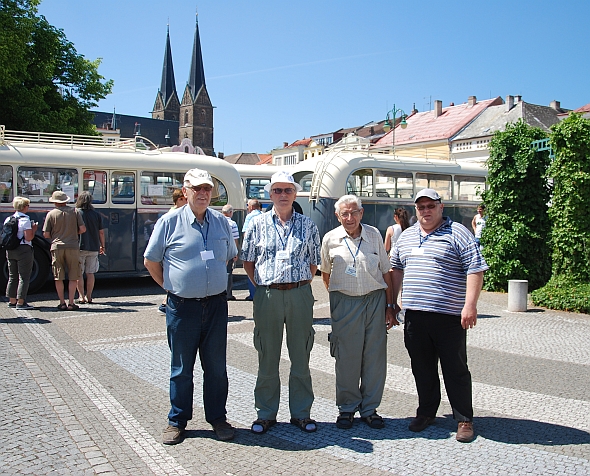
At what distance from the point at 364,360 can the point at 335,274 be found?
2.41 feet

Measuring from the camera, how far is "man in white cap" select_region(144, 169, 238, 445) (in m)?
4.63

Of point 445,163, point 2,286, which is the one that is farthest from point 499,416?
point 445,163

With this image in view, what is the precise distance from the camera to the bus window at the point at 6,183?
12.3 m

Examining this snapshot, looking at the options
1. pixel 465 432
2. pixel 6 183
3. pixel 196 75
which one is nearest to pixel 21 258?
pixel 6 183

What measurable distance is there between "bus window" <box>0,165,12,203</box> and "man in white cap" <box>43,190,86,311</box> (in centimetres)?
221

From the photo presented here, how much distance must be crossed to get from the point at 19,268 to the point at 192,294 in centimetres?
702

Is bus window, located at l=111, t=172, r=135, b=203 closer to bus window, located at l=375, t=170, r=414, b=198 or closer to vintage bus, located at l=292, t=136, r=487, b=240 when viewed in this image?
vintage bus, located at l=292, t=136, r=487, b=240

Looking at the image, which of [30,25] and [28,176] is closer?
[28,176]

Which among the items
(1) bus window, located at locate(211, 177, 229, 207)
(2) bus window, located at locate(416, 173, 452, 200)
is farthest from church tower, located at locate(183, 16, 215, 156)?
(1) bus window, located at locate(211, 177, 229, 207)

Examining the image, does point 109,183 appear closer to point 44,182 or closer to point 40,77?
point 44,182

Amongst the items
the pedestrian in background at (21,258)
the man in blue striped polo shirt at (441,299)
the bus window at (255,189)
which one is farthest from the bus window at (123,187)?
the man in blue striped polo shirt at (441,299)

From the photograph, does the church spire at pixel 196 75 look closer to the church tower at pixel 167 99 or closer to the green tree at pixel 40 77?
the church tower at pixel 167 99

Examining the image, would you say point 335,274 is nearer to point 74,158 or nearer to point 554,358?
point 554,358

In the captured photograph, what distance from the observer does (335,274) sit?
502 cm
